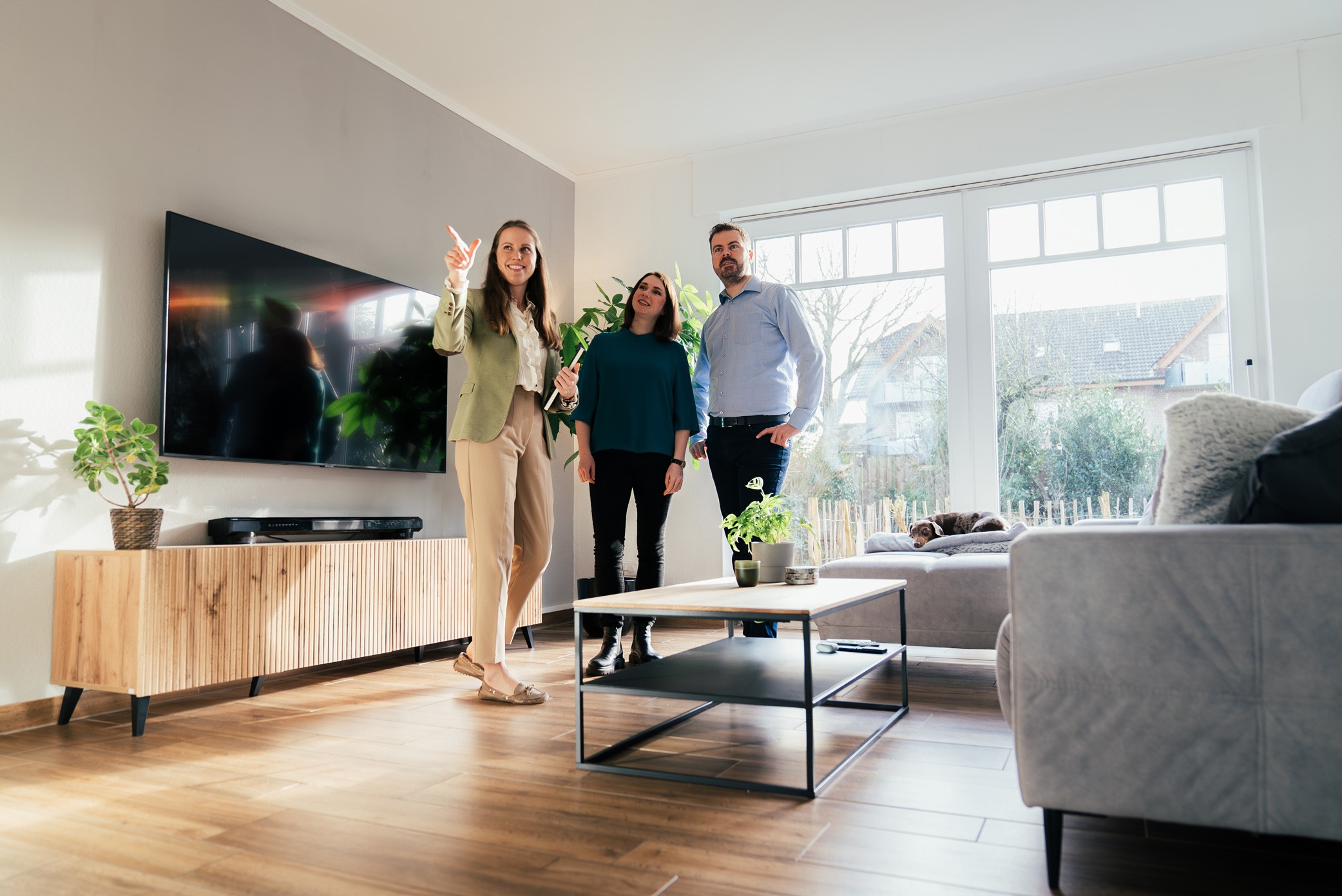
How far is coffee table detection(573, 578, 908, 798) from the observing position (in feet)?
5.50

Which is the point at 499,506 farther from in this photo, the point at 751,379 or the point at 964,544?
the point at 964,544

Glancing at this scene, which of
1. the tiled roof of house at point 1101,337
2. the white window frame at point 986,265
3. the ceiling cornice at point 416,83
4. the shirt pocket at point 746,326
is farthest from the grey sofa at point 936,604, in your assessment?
the ceiling cornice at point 416,83

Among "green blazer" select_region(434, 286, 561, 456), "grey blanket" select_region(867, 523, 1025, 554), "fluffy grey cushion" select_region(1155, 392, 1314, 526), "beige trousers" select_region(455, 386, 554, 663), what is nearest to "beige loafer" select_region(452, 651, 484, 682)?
"beige trousers" select_region(455, 386, 554, 663)

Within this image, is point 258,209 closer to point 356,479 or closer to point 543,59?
point 356,479

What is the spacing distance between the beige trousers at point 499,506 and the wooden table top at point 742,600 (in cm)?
60

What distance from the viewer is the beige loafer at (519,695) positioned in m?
2.55

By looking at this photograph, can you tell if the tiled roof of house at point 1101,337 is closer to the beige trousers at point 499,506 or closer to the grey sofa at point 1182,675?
the beige trousers at point 499,506

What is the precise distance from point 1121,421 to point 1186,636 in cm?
321

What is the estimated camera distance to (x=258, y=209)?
3.16m

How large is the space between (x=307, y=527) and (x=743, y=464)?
4.87 feet

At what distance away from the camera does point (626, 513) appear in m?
3.00

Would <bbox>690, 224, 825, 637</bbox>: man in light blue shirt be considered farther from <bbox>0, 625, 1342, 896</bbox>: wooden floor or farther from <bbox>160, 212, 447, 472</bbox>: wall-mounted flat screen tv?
<bbox>160, 212, 447, 472</bbox>: wall-mounted flat screen tv

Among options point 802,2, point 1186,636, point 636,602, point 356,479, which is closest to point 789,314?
point 802,2

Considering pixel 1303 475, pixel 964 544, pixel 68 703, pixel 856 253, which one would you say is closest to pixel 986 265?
pixel 856 253
